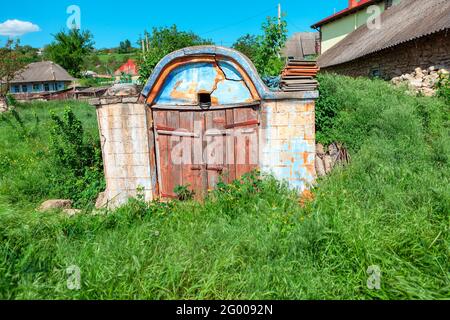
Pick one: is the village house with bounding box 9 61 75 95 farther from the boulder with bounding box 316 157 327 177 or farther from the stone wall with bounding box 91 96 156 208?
the boulder with bounding box 316 157 327 177

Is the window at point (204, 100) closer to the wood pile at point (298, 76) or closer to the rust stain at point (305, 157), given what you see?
the wood pile at point (298, 76)

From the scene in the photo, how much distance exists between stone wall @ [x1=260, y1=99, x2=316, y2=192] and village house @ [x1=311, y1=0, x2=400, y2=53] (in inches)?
712

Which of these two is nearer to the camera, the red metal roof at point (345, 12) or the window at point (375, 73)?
the window at point (375, 73)

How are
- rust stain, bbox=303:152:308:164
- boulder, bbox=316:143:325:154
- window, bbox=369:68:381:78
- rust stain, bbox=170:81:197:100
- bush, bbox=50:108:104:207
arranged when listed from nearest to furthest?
1. rust stain, bbox=303:152:308:164
2. rust stain, bbox=170:81:197:100
3. boulder, bbox=316:143:325:154
4. bush, bbox=50:108:104:207
5. window, bbox=369:68:381:78

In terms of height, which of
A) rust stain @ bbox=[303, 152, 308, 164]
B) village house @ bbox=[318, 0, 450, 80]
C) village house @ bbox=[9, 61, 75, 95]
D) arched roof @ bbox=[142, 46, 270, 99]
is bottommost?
rust stain @ bbox=[303, 152, 308, 164]

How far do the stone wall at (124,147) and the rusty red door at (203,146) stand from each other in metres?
0.26

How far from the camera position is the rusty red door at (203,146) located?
228 inches

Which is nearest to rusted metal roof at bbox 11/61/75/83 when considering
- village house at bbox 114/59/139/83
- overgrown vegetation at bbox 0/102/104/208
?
village house at bbox 114/59/139/83

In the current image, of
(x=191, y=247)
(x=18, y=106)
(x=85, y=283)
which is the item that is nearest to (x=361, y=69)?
(x=191, y=247)

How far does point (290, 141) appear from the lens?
5.59 m

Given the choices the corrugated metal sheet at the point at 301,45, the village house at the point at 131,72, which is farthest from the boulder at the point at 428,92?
the corrugated metal sheet at the point at 301,45

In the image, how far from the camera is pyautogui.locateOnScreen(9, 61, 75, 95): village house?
42.4 m

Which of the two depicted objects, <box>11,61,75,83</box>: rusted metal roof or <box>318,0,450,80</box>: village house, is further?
<box>11,61,75,83</box>: rusted metal roof

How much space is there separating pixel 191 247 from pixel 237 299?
0.96 meters
